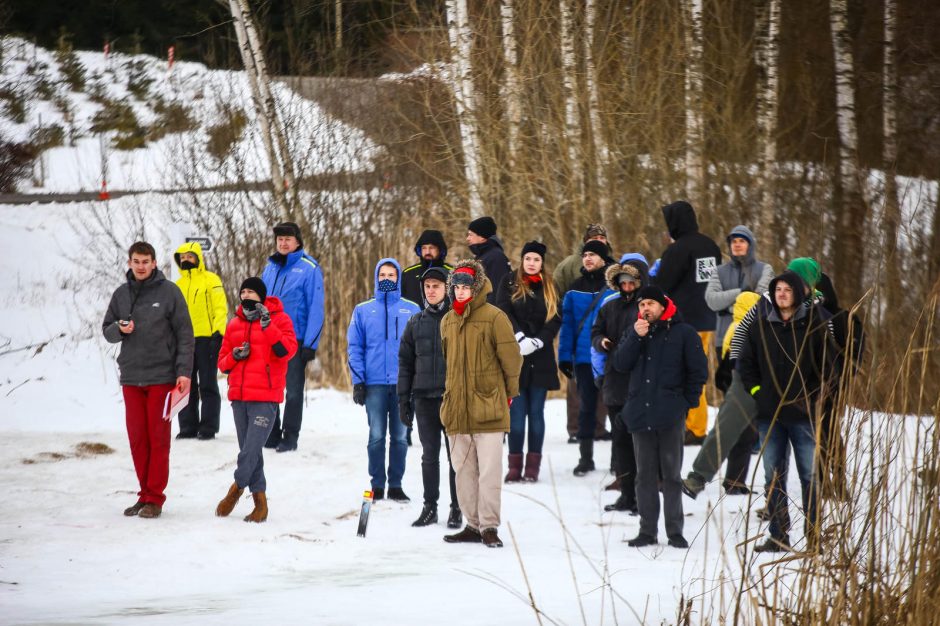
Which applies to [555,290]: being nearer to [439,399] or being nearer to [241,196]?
[439,399]

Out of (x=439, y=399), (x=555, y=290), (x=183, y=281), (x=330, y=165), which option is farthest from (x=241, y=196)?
(x=439, y=399)

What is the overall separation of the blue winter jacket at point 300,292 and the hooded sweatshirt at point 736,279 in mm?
3503

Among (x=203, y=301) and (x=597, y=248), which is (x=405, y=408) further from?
(x=203, y=301)

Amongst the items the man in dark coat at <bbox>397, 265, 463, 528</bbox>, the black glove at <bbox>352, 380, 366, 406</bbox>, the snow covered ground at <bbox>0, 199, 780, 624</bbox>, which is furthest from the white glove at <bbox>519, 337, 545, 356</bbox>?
the black glove at <bbox>352, 380, 366, 406</bbox>

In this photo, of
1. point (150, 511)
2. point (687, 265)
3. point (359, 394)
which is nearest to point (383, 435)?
point (359, 394)

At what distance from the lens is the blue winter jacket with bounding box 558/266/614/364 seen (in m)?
10.0

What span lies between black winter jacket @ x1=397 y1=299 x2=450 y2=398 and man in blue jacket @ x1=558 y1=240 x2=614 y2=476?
6.04 feet

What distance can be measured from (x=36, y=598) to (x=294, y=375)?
4.73 m

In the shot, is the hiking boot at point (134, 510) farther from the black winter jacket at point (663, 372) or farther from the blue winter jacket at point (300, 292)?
the black winter jacket at point (663, 372)

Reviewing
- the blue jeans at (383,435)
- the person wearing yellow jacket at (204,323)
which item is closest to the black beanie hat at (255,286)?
the blue jeans at (383,435)

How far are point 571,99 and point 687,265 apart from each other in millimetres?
5237

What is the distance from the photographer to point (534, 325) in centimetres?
980

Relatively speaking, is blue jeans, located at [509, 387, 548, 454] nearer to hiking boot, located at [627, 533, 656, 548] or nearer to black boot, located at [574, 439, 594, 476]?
black boot, located at [574, 439, 594, 476]

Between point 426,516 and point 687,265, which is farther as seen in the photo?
point 687,265
